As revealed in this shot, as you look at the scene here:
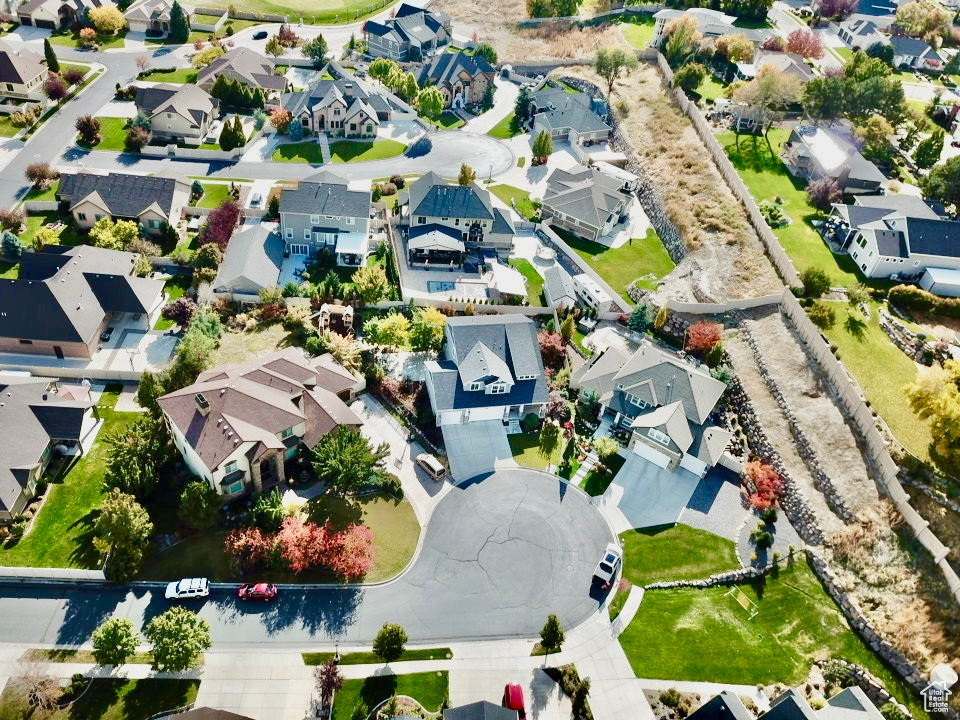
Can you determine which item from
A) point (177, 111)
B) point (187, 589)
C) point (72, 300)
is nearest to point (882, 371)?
point (187, 589)

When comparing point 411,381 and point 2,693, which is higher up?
point 2,693

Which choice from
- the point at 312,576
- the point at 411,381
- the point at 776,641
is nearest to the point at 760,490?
the point at 776,641

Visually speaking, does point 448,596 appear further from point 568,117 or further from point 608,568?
point 568,117

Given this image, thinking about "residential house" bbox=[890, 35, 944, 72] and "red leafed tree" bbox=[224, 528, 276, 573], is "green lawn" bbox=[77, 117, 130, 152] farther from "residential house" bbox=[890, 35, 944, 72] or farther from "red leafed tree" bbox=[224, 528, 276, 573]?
"residential house" bbox=[890, 35, 944, 72]

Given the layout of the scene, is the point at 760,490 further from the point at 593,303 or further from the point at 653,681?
the point at 593,303

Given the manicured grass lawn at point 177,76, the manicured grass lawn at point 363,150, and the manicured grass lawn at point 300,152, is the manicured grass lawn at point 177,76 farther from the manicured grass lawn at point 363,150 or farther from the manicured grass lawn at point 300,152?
the manicured grass lawn at point 363,150

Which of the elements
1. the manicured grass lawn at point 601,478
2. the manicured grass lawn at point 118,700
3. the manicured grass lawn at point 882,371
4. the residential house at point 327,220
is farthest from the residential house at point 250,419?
the manicured grass lawn at point 882,371
